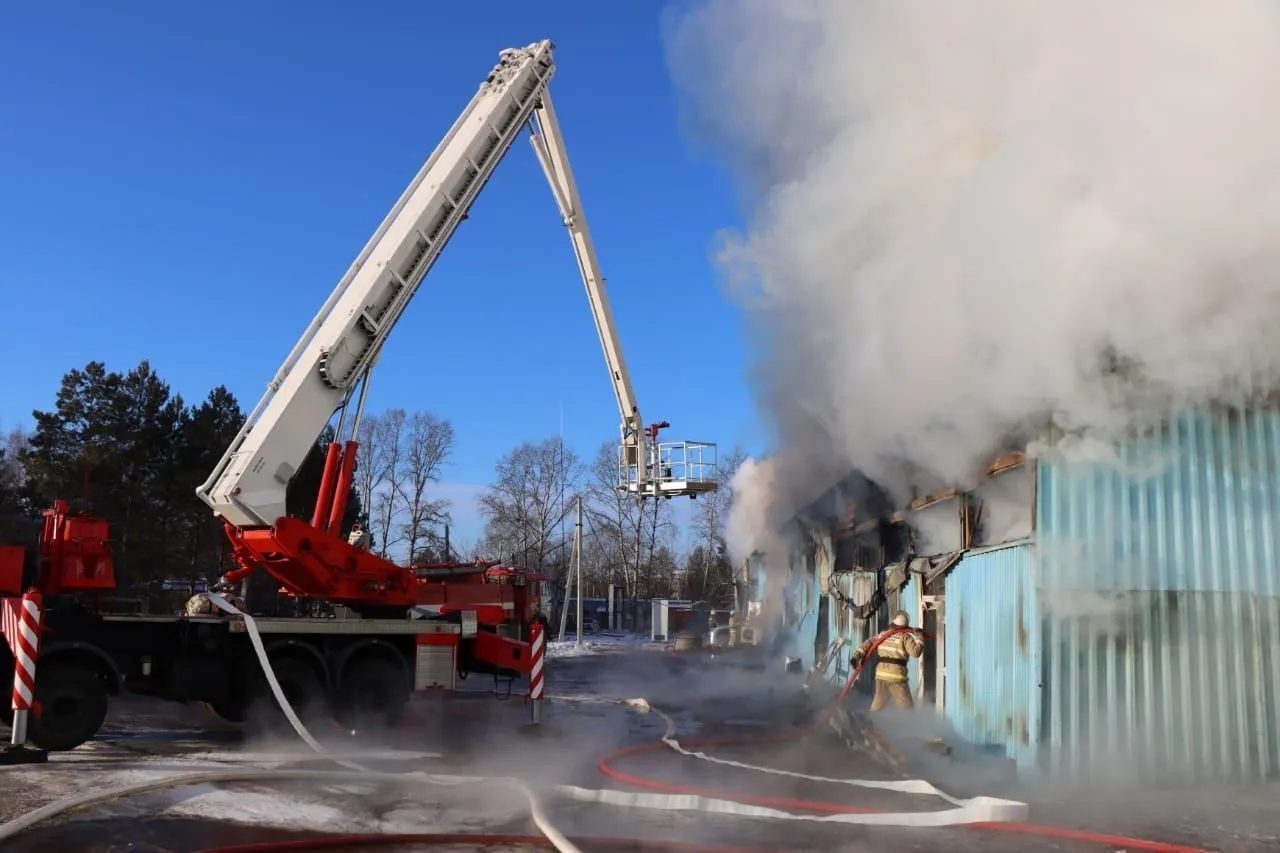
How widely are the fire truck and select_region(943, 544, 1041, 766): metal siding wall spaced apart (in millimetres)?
5288

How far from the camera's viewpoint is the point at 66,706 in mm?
9531

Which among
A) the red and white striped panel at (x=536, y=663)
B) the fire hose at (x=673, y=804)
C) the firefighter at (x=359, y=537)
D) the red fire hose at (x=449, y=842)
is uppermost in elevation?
the firefighter at (x=359, y=537)

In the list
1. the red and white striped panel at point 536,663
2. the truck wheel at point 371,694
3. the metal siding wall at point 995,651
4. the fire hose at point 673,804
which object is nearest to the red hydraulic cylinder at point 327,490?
the truck wheel at point 371,694

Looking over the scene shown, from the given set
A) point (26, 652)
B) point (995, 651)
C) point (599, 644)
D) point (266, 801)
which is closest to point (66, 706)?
point (26, 652)

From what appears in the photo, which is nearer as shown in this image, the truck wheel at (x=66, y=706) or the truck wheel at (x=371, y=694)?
the truck wheel at (x=66, y=706)

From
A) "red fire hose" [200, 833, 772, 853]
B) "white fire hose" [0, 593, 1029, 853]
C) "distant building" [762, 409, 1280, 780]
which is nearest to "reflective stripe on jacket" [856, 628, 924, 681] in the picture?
"distant building" [762, 409, 1280, 780]

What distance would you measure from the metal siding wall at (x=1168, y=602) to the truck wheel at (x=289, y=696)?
7.65 metres

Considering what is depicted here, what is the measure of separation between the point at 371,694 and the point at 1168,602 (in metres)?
8.47

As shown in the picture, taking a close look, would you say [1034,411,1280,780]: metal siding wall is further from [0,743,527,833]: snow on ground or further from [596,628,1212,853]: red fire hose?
[0,743,527,833]: snow on ground

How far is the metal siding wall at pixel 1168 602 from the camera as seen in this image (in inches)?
336

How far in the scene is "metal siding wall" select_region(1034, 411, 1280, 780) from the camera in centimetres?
855

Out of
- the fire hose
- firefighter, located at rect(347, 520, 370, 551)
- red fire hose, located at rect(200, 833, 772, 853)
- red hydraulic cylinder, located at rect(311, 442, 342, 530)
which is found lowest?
red fire hose, located at rect(200, 833, 772, 853)

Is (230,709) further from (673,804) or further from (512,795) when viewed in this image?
(673,804)

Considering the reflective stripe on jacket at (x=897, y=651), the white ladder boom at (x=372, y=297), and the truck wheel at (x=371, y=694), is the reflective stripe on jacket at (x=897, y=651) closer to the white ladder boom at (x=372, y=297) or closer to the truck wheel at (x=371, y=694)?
the truck wheel at (x=371, y=694)
